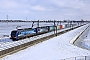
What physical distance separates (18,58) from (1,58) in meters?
2.27

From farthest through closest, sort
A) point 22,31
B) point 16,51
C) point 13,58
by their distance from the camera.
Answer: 1. point 22,31
2. point 16,51
3. point 13,58

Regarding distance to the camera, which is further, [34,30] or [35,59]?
[34,30]

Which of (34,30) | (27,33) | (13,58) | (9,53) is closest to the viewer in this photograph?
(13,58)

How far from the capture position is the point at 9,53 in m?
27.9

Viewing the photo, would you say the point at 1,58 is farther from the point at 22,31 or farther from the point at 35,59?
the point at 22,31

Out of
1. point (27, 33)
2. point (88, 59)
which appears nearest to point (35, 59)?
point (88, 59)

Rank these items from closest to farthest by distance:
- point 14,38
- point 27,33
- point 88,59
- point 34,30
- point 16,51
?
point 88,59 < point 16,51 < point 14,38 < point 27,33 < point 34,30

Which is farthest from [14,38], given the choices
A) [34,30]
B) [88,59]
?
[88,59]

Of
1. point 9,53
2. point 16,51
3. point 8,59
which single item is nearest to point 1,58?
point 8,59

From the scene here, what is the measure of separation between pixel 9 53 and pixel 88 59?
1141 cm

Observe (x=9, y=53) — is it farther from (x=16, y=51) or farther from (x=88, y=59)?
(x=88, y=59)

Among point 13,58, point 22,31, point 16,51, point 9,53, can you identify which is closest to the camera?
point 13,58

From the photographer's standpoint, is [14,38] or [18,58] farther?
[14,38]

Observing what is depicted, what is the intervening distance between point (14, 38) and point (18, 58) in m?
21.5
